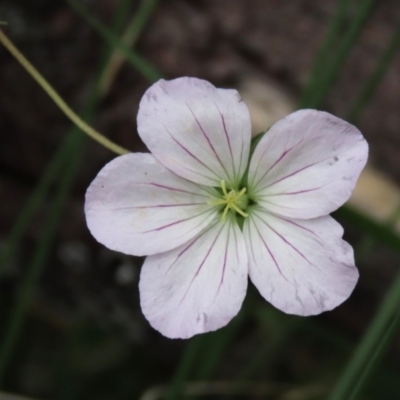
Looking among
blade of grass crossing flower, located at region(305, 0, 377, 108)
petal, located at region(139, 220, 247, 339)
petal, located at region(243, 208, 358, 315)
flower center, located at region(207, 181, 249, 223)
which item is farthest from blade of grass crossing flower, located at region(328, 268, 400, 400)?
blade of grass crossing flower, located at region(305, 0, 377, 108)

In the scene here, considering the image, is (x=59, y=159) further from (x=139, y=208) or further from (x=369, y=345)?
Result: (x=369, y=345)

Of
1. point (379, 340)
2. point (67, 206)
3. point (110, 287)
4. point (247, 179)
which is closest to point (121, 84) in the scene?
point (67, 206)

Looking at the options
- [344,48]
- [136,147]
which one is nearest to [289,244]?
[344,48]

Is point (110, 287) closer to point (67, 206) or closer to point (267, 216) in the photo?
point (67, 206)

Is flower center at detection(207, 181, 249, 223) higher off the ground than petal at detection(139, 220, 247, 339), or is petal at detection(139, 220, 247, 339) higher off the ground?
flower center at detection(207, 181, 249, 223)

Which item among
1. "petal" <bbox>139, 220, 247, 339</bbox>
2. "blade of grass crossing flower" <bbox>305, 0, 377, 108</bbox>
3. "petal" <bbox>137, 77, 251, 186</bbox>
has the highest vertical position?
"blade of grass crossing flower" <bbox>305, 0, 377, 108</bbox>

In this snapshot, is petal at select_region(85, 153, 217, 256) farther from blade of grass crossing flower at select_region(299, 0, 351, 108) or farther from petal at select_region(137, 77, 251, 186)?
blade of grass crossing flower at select_region(299, 0, 351, 108)

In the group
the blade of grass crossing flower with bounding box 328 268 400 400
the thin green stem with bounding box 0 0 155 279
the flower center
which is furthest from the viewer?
the thin green stem with bounding box 0 0 155 279
